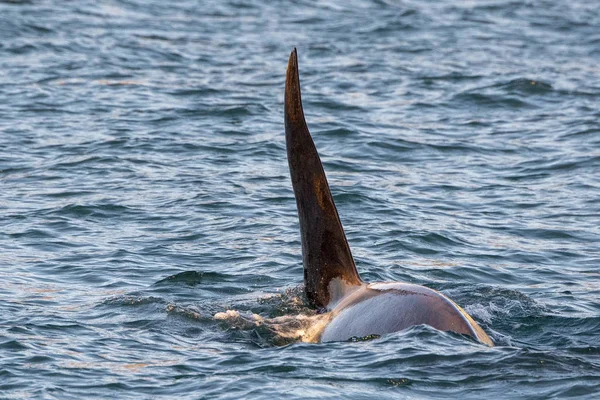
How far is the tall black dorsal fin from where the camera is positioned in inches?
274

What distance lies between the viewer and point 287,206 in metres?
11.5

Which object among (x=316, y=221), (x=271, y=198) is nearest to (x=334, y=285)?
(x=316, y=221)

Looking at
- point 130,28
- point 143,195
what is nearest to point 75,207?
point 143,195

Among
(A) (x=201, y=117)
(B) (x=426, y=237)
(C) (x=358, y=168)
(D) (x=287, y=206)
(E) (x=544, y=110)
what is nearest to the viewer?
(B) (x=426, y=237)

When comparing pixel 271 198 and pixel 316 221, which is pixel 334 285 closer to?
pixel 316 221

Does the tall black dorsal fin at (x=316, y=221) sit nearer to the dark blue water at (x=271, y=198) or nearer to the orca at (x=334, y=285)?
the orca at (x=334, y=285)

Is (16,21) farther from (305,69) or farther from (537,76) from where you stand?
(537,76)

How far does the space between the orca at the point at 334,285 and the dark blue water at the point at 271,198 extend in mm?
108

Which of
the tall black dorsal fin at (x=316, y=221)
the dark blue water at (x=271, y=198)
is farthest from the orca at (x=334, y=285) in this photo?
the dark blue water at (x=271, y=198)

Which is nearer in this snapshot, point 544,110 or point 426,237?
point 426,237

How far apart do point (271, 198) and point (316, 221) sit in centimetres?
465

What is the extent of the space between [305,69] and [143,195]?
7302 millimetres

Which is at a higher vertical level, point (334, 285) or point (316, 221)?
point (316, 221)

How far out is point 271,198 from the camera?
38.3 feet
